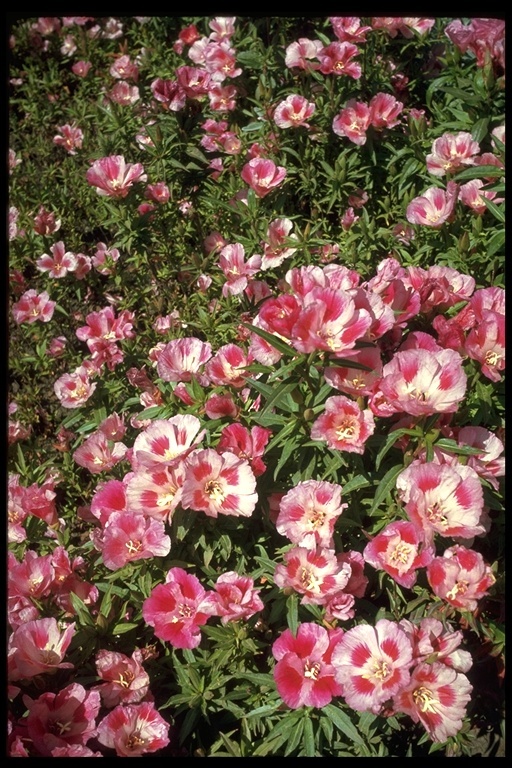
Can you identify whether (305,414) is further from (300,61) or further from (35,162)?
(35,162)

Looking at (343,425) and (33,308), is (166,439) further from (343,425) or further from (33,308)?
(33,308)

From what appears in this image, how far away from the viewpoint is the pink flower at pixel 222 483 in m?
1.59

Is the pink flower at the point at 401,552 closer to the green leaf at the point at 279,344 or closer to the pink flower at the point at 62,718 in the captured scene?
the green leaf at the point at 279,344

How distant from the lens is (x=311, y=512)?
1649mm

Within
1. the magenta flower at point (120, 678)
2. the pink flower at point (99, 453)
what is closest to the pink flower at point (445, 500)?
the magenta flower at point (120, 678)

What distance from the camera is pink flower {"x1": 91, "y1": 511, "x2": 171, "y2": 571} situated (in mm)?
1665

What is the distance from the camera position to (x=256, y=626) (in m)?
1.81

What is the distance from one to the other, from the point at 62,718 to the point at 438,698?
0.95m

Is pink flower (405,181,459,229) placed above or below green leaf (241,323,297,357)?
above

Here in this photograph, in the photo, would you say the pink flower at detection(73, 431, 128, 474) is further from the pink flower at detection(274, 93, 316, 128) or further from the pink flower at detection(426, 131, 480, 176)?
the pink flower at detection(274, 93, 316, 128)

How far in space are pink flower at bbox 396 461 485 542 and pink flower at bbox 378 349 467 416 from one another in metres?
0.15

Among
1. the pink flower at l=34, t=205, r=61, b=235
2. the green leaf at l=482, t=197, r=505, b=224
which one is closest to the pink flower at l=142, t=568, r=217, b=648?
the green leaf at l=482, t=197, r=505, b=224
